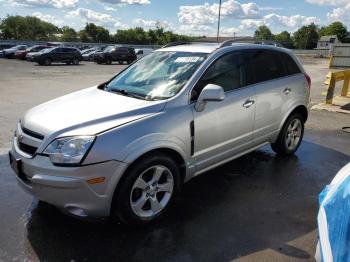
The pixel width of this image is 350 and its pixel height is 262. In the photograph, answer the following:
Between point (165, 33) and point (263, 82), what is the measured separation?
320ft

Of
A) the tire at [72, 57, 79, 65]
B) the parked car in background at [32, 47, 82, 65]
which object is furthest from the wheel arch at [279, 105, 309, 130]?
the tire at [72, 57, 79, 65]

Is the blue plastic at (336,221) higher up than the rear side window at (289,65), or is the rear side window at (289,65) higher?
the rear side window at (289,65)

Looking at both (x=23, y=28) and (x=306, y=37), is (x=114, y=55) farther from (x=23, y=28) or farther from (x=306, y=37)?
(x=306, y=37)

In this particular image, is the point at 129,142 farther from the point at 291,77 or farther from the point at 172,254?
the point at 291,77

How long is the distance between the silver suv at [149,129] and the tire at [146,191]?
0.01m

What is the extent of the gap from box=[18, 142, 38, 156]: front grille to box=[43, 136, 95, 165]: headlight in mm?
243

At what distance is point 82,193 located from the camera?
315 centimetres

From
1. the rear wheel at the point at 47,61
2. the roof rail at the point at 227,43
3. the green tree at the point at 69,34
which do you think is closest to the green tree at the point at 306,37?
the green tree at the point at 69,34

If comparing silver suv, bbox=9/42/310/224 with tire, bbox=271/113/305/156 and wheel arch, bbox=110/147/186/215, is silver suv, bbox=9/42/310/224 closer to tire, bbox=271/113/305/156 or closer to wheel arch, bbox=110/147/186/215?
wheel arch, bbox=110/147/186/215

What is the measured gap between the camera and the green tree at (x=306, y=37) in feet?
405

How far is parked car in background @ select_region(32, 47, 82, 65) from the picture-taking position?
104ft

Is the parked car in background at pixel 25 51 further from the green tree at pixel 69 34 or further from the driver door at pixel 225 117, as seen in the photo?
the green tree at pixel 69 34

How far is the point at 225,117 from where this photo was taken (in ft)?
13.9

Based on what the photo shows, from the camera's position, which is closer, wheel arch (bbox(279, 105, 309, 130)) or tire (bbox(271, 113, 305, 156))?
wheel arch (bbox(279, 105, 309, 130))
